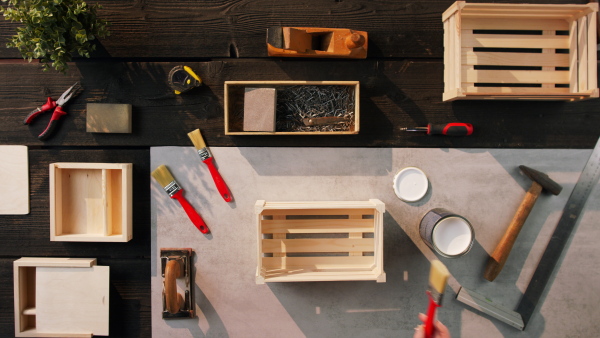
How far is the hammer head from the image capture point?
5.59 feet

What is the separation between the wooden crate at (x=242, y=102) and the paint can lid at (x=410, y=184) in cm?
33

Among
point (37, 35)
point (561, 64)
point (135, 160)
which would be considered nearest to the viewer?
point (37, 35)

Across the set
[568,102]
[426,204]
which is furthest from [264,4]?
[568,102]

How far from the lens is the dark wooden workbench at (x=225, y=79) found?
1737 millimetres

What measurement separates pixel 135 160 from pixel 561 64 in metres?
2.00

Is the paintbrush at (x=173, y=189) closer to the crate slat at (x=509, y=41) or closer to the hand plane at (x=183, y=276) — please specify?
the hand plane at (x=183, y=276)

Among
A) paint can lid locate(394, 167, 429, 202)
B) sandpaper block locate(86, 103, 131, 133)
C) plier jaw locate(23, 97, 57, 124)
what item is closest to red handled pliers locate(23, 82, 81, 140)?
plier jaw locate(23, 97, 57, 124)

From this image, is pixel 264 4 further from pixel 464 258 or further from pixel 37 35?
pixel 464 258

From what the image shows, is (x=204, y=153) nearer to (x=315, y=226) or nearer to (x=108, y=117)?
(x=108, y=117)

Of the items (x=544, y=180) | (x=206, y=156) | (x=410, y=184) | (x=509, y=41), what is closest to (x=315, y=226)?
(x=410, y=184)

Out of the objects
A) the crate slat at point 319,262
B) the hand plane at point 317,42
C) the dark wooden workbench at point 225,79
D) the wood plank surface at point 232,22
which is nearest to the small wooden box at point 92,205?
the dark wooden workbench at point 225,79

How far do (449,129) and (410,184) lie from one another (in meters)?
0.31

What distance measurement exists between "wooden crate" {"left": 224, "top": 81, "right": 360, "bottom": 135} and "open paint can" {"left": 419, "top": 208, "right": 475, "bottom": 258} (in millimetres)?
532

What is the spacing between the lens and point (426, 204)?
1.77 meters
